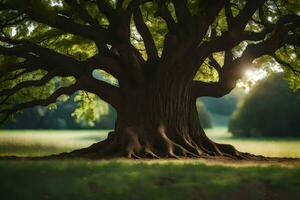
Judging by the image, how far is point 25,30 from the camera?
27.5 meters

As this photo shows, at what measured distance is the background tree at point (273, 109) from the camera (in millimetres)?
47688

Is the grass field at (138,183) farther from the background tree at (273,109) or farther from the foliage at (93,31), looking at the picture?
the background tree at (273,109)

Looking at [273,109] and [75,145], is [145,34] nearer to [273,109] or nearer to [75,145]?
[75,145]

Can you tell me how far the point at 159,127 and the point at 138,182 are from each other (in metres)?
9.18

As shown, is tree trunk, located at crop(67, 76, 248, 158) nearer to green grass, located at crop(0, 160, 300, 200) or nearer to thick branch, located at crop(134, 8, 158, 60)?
thick branch, located at crop(134, 8, 158, 60)

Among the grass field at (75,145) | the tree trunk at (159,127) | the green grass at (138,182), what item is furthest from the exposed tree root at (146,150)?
the grass field at (75,145)

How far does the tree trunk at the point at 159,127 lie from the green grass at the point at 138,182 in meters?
6.12

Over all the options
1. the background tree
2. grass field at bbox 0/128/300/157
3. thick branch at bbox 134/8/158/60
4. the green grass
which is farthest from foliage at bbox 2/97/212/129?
the green grass

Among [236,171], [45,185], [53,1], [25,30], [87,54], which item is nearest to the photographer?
[45,185]

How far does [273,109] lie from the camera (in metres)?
48.0

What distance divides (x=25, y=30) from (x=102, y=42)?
238 inches

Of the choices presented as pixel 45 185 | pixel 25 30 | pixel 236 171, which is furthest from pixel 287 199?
pixel 25 30

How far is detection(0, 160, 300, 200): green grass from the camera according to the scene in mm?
12648

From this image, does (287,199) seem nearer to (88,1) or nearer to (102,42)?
(102,42)
